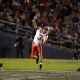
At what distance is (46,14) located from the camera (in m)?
27.0

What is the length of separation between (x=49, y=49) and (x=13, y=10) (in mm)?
4085

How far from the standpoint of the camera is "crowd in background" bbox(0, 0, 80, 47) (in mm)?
26188

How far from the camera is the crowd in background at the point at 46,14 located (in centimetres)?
2619

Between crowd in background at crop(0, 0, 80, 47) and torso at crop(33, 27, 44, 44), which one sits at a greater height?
crowd in background at crop(0, 0, 80, 47)

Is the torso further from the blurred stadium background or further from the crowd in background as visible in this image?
the blurred stadium background

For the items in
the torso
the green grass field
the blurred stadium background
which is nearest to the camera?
the green grass field

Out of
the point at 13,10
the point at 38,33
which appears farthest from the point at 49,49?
the point at 38,33

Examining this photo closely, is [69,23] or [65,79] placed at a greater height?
[69,23]

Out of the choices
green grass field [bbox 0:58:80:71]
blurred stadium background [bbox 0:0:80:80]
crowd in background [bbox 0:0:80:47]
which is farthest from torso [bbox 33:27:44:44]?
blurred stadium background [bbox 0:0:80:80]

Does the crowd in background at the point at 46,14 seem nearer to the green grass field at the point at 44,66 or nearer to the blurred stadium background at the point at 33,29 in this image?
the blurred stadium background at the point at 33,29

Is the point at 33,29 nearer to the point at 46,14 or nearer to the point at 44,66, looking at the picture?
the point at 46,14

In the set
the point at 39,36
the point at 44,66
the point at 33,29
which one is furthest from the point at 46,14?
the point at 39,36

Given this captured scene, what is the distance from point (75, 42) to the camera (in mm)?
26719

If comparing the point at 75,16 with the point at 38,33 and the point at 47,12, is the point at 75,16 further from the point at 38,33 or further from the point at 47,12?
the point at 38,33
